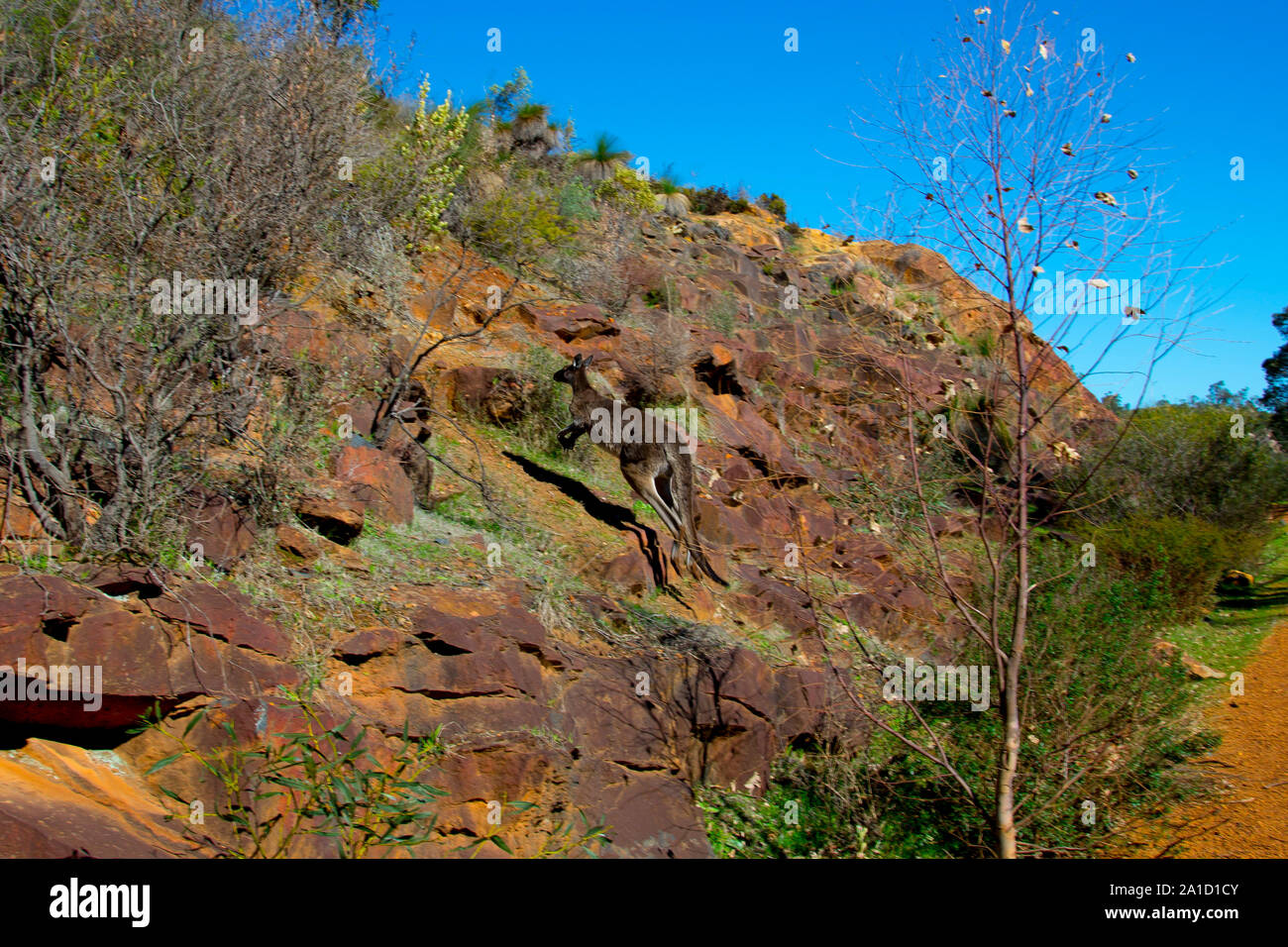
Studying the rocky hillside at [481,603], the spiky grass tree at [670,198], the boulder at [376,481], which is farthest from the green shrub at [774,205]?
the boulder at [376,481]

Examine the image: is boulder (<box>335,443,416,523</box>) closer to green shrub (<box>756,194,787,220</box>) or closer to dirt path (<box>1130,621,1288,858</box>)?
dirt path (<box>1130,621,1288,858</box>)

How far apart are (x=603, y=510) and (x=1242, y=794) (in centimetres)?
613

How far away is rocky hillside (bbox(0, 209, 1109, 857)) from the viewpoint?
11.8 ft

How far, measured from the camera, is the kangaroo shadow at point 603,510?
8.22m

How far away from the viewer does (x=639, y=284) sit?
618 inches

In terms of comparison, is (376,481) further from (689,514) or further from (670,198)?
(670,198)

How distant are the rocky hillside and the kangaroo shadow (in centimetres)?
4

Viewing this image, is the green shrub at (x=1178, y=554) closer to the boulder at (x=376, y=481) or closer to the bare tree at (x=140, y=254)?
the boulder at (x=376, y=481)

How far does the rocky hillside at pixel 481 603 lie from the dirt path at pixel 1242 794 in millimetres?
2198

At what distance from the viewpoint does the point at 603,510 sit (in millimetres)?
8930

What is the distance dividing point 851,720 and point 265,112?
23.5ft

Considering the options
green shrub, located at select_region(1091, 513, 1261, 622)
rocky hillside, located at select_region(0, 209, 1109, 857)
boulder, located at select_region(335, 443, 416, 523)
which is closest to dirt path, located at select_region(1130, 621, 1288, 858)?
rocky hillside, located at select_region(0, 209, 1109, 857)

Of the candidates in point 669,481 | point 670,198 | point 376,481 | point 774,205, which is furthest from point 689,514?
point 774,205

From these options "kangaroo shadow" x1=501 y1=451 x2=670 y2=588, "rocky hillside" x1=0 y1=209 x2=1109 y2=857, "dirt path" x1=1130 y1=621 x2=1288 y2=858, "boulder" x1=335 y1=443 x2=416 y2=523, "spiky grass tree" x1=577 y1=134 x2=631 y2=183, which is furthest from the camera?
"spiky grass tree" x1=577 y1=134 x2=631 y2=183
